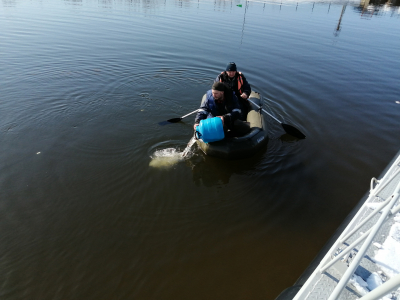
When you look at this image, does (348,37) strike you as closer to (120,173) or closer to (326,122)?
(326,122)

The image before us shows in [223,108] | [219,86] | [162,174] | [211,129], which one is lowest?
[162,174]

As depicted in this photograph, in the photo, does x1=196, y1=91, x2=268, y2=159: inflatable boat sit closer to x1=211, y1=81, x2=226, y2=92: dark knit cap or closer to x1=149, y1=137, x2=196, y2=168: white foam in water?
x1=149, y1=137, x2=196, y2=168: white foam in water

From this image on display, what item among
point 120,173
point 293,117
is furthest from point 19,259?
point 293,117

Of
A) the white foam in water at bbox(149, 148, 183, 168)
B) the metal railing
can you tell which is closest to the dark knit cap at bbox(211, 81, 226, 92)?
the white foam in water at bbox(149, 148, 183, 168)

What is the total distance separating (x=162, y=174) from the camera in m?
5.82

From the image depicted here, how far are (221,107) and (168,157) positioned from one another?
1.82m

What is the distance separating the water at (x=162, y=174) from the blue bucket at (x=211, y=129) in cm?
78

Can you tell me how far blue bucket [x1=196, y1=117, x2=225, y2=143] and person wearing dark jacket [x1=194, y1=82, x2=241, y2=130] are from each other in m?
0.46

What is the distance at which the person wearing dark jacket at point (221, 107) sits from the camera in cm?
626

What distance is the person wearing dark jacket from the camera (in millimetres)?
6262

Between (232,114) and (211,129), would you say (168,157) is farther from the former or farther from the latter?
(232,114)

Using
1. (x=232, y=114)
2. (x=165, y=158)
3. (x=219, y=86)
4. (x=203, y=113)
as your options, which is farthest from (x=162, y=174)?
(x=219, y=86)

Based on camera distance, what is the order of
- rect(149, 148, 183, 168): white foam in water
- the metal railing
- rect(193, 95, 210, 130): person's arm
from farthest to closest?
rect(193, 95, 210, 130): person's arm, rect(149, 148, 183, 168): white foam in water, the metal railing

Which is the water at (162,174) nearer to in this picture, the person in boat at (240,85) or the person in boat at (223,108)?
the person in boat at (223,108)
